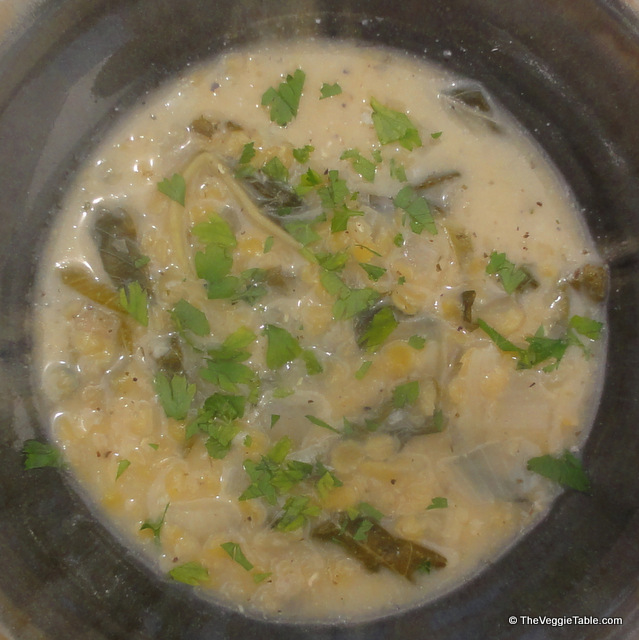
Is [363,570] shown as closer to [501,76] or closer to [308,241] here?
[308,241]

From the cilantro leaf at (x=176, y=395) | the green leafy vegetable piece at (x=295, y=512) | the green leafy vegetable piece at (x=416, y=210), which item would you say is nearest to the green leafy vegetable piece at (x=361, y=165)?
the green leafy vegetable piece at (x=416, y=210)

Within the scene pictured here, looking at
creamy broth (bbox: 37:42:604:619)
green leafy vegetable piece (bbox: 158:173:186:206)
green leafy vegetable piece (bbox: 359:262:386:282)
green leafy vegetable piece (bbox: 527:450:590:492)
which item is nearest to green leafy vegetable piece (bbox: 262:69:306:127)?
creamy broth (bbox: 37:42:604:619)

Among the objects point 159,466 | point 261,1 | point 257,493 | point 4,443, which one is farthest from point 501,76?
point 4,443

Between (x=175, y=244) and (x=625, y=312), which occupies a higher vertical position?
(x=625, y=312)

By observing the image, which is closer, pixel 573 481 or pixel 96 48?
pixel 96 48

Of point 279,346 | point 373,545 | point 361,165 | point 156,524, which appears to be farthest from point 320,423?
point 361,165

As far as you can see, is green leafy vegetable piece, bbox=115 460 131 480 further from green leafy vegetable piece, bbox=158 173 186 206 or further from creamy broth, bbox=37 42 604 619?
green leafy vegetable piece, bbox=158 173 186 206

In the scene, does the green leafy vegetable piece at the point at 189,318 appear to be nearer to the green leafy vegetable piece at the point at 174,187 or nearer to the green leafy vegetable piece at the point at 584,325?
the green leafy vegetable piece at the point at 174,187

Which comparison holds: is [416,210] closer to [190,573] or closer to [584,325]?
[584,325]
